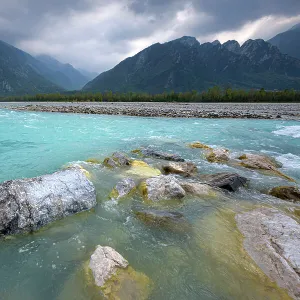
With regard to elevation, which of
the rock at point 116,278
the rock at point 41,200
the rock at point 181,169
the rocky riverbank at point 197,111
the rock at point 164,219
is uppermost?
the rock at point 41,200

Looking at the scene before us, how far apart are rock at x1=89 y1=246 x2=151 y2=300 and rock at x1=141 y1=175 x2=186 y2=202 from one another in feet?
12.8

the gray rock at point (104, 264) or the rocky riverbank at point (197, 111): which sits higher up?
the gray rock at point (104, 264)

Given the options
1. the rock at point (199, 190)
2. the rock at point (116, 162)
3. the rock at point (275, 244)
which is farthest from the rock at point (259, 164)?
the rock at point (116, 162)

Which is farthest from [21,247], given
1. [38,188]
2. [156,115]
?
[156,115]

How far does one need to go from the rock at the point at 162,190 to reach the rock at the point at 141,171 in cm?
186

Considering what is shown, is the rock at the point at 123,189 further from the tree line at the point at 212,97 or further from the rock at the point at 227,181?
the tree line at the point at 212,97

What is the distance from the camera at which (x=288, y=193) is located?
10062mm

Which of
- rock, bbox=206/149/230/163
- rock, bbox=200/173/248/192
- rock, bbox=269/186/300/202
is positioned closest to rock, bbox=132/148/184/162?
rock, bbox=206/149/230/163

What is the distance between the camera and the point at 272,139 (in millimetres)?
25891

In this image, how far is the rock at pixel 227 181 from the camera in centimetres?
1066

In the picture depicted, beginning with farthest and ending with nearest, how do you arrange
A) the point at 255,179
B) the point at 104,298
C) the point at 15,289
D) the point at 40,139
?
the point at 40,139 < the point at 255,179 < the point at 15,289 < the point at 104,298

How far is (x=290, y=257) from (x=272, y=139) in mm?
23155

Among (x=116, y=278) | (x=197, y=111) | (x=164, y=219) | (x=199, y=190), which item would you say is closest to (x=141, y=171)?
(x=199, y=190)

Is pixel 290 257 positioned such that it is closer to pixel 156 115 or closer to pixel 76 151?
pixel 76 151
